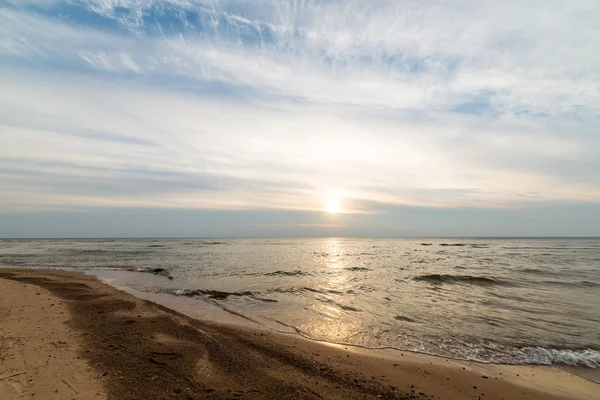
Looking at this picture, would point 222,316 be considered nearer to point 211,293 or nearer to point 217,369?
point 211,293

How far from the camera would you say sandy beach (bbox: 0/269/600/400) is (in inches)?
196

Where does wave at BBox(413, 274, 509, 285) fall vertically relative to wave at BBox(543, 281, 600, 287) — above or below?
below

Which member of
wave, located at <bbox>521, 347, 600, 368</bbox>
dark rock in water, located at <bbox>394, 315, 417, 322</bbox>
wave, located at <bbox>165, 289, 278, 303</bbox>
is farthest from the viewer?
wave, located at <bbox>165, 289, 278, 303</bbox>

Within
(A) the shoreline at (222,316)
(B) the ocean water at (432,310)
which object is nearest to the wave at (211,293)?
(B) the ocean water at (432,310)

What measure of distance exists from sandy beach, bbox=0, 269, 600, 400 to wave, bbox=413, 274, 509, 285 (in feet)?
43.7

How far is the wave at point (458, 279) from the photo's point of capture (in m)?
19.2

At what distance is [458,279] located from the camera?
20.4m

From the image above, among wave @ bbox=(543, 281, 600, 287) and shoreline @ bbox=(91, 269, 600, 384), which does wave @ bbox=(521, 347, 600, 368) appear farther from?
wave @ bbox=(543, 281, 600, 287)

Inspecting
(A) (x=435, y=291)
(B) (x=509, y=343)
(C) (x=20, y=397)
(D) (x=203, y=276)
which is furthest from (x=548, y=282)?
(C) (x=20, y=397)

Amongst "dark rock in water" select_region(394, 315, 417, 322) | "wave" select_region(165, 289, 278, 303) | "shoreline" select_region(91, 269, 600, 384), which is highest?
"dark rock in water" select_region(394, 315, 417, 322)

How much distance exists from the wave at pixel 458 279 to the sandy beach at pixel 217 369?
43.7ft

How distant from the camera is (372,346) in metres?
8.05

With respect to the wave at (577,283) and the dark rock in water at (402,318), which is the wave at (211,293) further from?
the wave at (577,283)

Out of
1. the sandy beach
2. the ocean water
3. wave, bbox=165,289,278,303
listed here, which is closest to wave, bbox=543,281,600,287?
the ocean water
